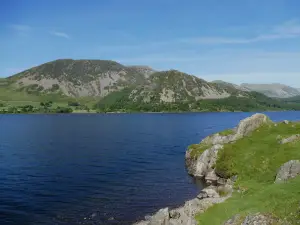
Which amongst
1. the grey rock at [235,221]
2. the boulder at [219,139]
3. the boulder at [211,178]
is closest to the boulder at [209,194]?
the boulder at [211,178]

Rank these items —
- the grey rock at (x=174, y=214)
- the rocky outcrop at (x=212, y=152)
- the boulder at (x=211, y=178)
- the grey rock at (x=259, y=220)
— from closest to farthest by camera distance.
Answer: the grey rock at (x=259, y=220), the grey rock at (x=174, y=214), the boulder at (x=211, y=178), the rocky outcrop at (x=212, y=152)

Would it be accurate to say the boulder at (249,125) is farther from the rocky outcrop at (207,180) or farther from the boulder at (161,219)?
the boulder at (161,219)

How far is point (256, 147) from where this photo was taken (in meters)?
67.6

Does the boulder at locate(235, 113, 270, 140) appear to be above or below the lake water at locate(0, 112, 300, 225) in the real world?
above

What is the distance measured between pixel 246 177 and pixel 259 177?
4.50 meters

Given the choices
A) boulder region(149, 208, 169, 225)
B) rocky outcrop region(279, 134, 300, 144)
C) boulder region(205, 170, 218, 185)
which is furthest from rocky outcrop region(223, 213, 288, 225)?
boulder region(205, 170, 218, 185)

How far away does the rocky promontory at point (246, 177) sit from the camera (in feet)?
104

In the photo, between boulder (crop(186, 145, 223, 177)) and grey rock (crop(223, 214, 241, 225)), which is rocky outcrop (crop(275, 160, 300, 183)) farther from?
boulder (crop(186, 145, 223, 177))

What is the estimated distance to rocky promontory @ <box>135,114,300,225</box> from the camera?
31.6 metres

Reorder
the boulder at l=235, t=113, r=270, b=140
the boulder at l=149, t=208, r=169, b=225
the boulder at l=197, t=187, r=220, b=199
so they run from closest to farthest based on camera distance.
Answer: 1. the boulder at l=149, t=208, r=169, b=225
2. the boulder at l=197, t=187, r=220, b=199
3. the boulder at l=235, t=113, r=270, b=140

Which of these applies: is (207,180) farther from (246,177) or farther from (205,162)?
(246,177)

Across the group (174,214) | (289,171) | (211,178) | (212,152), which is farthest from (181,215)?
(212,152)

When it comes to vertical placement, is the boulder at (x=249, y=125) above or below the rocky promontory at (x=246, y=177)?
above

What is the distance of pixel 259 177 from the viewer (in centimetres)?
5359
